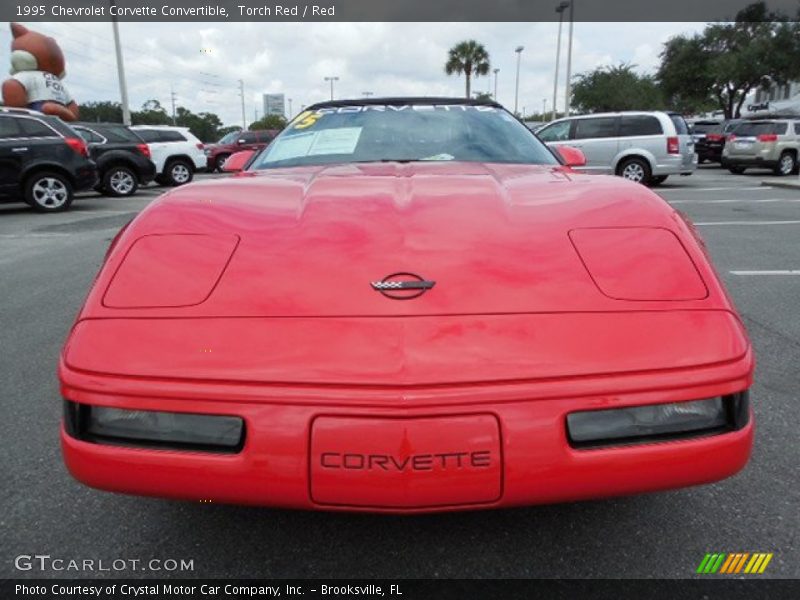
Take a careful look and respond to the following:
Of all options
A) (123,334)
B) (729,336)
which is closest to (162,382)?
(123,334)

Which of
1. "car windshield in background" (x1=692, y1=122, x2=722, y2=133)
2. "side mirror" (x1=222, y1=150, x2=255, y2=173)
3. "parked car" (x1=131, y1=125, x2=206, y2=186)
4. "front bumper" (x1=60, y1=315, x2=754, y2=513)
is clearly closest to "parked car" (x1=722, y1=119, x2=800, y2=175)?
"car windshield in background" (x1=692, y1=122, x2=722, y2=133)

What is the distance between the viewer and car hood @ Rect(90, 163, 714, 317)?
1.43 m

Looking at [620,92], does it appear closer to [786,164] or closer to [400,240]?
[786,164]

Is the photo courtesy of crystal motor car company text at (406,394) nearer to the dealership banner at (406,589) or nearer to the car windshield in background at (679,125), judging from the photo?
the dealership banner at (406,589)

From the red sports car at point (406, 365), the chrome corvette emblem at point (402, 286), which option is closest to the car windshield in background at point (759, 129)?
the red sports car at point (406, 365)

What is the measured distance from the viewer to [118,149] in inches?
473

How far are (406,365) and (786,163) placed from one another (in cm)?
1895

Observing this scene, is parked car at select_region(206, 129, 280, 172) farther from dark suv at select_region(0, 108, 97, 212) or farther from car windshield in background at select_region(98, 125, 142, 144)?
dark suv at select_region(0, 108, 97, 212)

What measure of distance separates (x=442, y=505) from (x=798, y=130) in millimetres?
19367

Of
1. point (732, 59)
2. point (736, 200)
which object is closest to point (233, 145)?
point (736, 200)

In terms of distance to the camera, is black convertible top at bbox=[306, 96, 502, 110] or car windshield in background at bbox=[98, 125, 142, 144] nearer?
black convertible top at bbox=[306, 96, 502, 110]

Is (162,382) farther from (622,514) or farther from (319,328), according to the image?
(622,514)

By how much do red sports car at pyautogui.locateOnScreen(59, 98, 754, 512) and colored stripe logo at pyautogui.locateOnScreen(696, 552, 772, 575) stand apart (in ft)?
1.25

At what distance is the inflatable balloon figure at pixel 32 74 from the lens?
1603 cm
